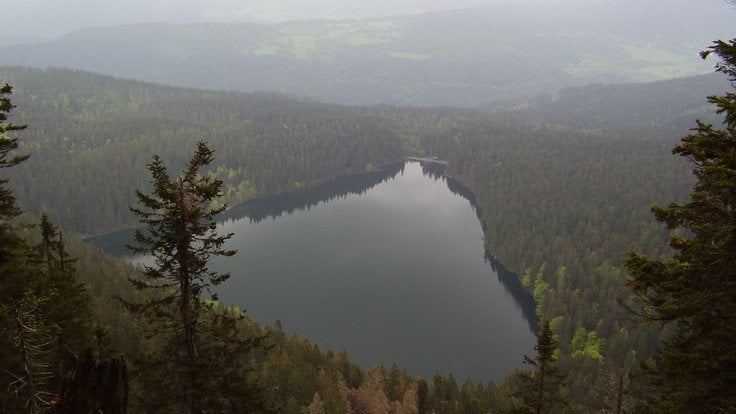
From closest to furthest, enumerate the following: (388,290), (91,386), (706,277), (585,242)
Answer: (91,386) → (706,277) → (388,290) → (585,242)

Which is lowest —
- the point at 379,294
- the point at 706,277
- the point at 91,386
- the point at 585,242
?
the point at 379,294

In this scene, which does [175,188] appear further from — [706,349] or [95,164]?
[95,164]

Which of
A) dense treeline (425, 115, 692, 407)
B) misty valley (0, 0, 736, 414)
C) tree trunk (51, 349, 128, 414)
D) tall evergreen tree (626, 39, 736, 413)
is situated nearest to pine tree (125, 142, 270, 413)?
misty valley (0, 0, 736, 414)

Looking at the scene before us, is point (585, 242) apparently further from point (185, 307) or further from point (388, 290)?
point (185, 307)

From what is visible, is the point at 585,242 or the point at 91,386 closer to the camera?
the point at 91,386

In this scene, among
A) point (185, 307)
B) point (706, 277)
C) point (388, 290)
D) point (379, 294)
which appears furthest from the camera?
point (388, 290)

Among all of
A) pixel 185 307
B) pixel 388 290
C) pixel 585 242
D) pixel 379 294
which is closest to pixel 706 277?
pixel 185 307

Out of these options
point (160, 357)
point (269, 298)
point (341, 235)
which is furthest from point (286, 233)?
point (160, 357)
